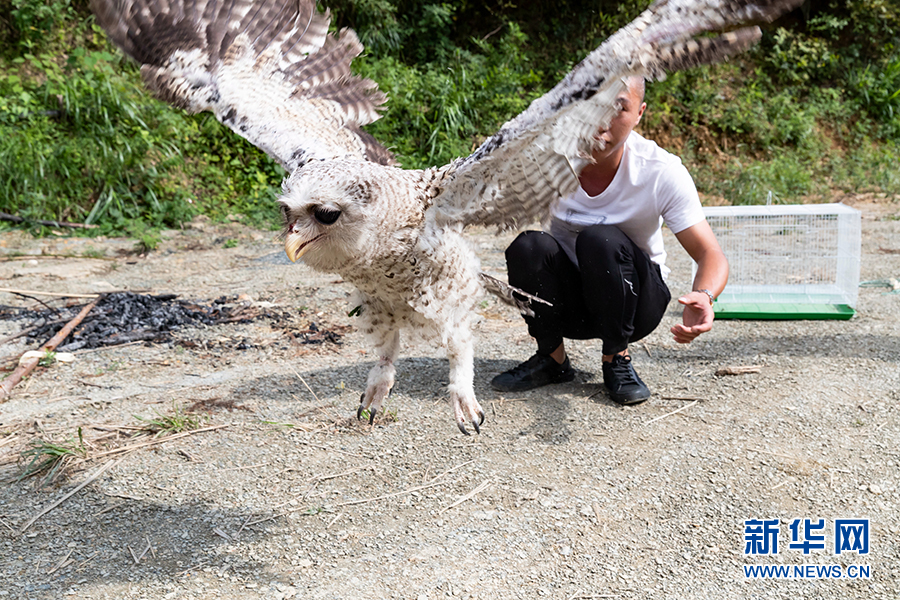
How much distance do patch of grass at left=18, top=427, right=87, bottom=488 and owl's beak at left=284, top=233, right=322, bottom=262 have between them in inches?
51.5

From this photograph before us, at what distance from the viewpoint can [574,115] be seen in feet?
7.14

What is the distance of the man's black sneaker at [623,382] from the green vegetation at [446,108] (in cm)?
471

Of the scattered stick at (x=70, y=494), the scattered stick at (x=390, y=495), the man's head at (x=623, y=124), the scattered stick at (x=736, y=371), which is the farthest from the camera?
the scattered stick at (x=736, y=371)

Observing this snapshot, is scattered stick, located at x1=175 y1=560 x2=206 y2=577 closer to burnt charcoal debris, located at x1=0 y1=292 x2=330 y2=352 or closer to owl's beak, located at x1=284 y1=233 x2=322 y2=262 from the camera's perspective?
owl's beak, located at x1=284 y1=233 x2=322 y2=262

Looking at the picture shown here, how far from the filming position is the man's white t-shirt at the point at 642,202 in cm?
296

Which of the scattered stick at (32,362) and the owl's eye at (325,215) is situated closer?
the owl's eye at (325,215)

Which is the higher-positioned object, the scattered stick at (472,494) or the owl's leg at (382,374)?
the owl's leg at (382,374)

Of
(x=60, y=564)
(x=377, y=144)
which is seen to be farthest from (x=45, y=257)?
(x=60, y=564)

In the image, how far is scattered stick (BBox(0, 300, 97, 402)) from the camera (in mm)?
3354

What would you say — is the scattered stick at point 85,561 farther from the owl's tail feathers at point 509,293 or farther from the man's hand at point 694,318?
the man's hand at point 694,318

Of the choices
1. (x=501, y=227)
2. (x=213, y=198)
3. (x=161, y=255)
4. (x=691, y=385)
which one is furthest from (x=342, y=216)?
(x=213, y=198)

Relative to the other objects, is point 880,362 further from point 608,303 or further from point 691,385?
point 608,303

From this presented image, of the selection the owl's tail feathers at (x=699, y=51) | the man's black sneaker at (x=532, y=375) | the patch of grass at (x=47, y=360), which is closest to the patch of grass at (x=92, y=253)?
the patch of grass at (x=47, y=360)

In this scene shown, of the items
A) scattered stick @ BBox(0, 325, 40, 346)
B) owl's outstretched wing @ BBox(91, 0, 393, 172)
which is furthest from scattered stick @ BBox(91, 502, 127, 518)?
scattered stick @ BBox(0, 325, 40, 346)
